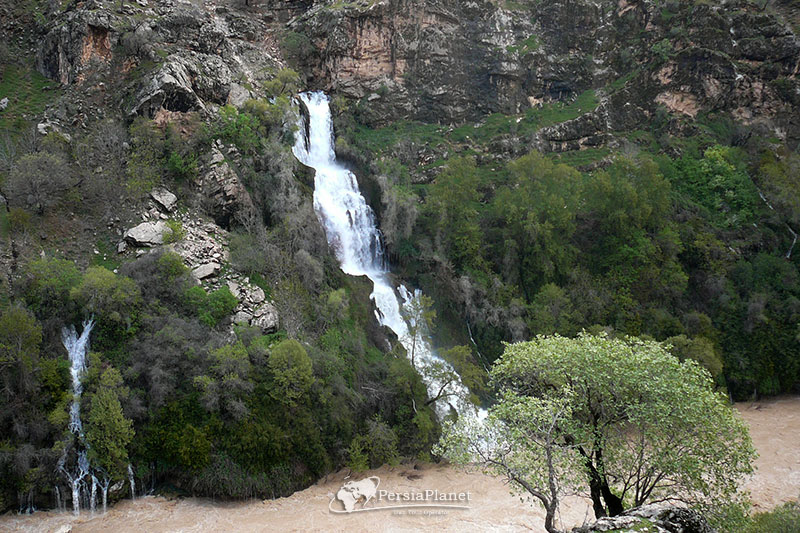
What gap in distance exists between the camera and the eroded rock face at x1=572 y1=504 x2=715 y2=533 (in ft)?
26.6

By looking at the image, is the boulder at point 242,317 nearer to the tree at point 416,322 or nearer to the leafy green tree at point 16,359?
the leafy green tree at point 16,359

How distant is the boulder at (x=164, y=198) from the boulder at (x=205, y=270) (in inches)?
168

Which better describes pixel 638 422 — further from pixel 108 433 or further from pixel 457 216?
pixel 457 216

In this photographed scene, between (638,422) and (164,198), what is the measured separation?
24236 millimetres

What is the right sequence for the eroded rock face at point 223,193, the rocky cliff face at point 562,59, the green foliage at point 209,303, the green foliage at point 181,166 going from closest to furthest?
the green foliage at point 209,303 < the eroded rock face at point 223,193 < the green foliage at point 181,166 < the rocky cliff face at point 562,59

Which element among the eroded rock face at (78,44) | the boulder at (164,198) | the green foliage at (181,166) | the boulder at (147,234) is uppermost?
the eroded rock face at (78,44)

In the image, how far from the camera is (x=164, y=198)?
25.4 meters

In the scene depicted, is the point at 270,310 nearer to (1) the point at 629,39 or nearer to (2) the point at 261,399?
(2) the point at 261,399

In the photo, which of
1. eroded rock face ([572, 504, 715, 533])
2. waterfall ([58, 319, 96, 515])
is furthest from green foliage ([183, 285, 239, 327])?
eroded rock face ([572, 504, 715, 533])

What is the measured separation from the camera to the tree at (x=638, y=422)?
1110cm

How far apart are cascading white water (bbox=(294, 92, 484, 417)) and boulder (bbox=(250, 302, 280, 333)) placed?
6.91 m

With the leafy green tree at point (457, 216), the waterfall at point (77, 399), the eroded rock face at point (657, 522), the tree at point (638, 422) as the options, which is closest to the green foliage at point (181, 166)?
the waterfall at point (77, 399)

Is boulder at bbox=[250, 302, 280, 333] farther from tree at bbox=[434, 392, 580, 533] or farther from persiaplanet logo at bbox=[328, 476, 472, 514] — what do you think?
tree at bbox=[434, 392, 580, 533]

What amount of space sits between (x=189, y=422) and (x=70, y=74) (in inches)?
937
